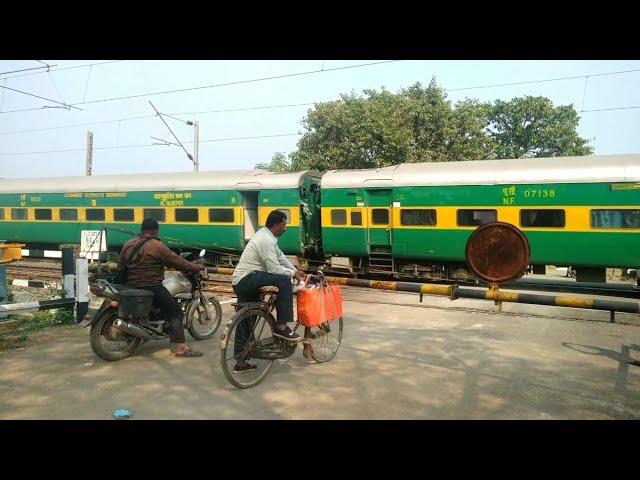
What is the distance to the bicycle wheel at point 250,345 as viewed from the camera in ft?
14.2

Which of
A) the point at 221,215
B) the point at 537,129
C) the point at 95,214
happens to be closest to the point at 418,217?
the point at 221,215

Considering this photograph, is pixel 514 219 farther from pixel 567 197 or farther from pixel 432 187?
pixel 432 187

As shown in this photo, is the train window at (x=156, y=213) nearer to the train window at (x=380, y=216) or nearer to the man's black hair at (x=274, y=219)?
the train window at (x=380, y=216)

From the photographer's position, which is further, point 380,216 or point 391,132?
point 391,132

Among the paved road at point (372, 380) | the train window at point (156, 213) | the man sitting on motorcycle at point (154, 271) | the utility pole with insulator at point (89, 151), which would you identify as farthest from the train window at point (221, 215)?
the utility pole with insulator at point (89, 151)

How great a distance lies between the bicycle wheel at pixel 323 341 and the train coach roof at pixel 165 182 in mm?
8847

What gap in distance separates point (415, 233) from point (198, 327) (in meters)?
7.40

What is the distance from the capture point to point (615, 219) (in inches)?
399

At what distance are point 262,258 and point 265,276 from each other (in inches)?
7.0

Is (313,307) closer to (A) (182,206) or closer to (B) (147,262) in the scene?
(B) (147,262)

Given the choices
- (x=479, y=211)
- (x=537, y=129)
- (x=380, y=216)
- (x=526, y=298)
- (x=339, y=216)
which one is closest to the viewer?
(x=526, y=298)

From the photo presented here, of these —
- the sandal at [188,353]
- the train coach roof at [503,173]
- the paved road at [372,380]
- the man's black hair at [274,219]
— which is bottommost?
the paved road at [372,380]

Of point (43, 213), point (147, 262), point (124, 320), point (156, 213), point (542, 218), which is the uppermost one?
point (43, 213)
